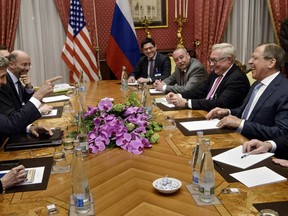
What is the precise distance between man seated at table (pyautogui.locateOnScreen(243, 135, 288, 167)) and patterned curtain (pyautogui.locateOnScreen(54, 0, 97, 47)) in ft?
12.7

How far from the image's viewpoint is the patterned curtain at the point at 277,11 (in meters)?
5.48

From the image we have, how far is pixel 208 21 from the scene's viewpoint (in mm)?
5527

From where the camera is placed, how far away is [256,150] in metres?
1.88

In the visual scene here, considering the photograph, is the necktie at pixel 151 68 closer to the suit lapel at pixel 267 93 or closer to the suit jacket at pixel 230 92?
the suit jacket at pixel 230 92

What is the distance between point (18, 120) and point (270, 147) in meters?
1.47

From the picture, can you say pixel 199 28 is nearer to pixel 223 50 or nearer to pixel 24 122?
pixel 223 50

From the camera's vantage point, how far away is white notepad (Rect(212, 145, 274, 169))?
1.74 meters

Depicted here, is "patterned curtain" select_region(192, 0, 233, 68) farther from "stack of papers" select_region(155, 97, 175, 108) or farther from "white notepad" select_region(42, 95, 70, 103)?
"white notepad" select_region(42, 95, 70, 103)

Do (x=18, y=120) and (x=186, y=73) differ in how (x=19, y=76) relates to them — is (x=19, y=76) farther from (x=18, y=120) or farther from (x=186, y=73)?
(x=186, y=73)

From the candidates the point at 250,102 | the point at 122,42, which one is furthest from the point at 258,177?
the point at 122,42

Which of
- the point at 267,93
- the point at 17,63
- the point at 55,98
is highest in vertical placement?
the point at 17,63

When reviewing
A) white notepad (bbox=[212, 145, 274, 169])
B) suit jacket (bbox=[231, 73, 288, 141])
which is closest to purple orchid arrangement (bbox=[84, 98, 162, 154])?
white notepad (bbox=[212, 145, 274, 169])

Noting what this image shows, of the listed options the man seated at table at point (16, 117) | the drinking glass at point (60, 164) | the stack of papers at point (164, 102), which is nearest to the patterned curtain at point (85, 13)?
the stack of papers at point (164, 102)

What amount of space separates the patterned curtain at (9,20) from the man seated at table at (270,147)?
4.12 m
